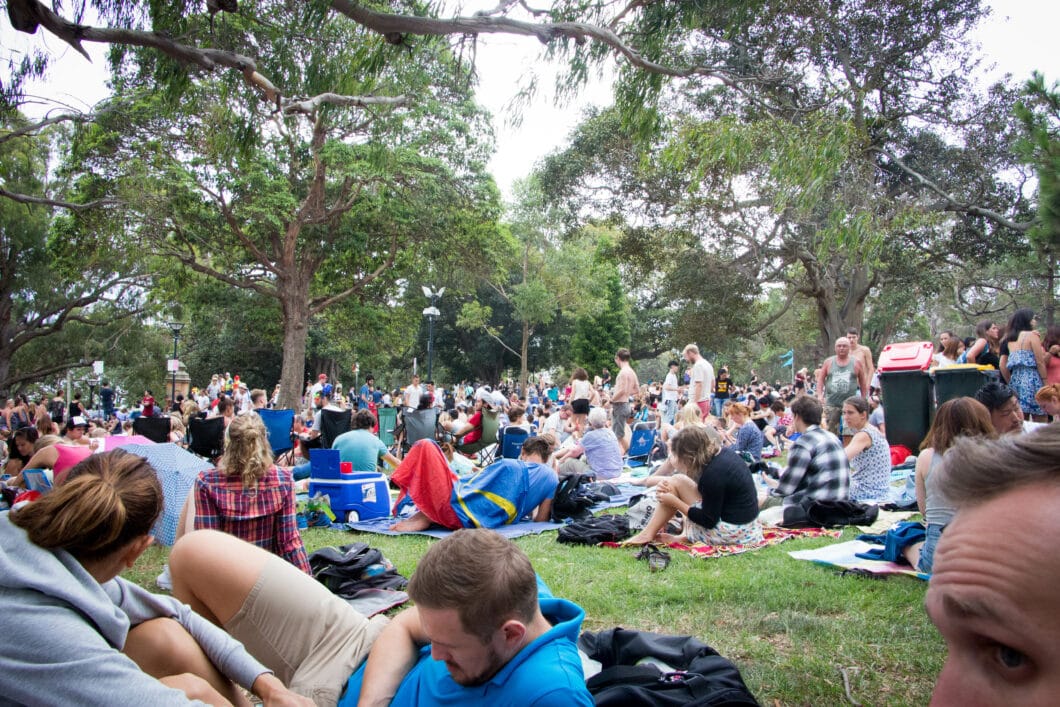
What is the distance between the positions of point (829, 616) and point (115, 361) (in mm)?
39211

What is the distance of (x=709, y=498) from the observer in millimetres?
5664

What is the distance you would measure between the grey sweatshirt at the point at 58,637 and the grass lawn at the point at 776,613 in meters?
2.32

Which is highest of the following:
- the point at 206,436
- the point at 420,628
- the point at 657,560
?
the point at 206,436

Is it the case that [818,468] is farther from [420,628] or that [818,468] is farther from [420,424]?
[420,424]

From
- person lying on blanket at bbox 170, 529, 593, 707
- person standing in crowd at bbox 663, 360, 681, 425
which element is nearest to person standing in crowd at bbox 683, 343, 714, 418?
person standing in crowd at bbox 663, 360, 681, 425

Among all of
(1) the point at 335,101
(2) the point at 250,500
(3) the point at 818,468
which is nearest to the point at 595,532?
(3) the point at 818,468

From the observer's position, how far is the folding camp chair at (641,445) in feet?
41.4

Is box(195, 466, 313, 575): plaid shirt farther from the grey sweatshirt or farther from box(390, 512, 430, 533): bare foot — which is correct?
box(390, 512, 430, 533): bare foot

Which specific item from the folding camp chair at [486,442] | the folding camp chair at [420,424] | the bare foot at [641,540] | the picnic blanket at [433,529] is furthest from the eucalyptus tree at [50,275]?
the bare foot at [641,540]

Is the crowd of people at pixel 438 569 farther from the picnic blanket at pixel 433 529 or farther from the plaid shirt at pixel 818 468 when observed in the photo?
the picnic blanket at pixel 433 529

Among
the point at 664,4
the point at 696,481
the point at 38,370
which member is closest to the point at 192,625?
the point at 664,4

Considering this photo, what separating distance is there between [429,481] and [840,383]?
18.0 feet

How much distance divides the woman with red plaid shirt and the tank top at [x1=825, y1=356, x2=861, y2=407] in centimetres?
732

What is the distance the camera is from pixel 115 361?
3650 cm
